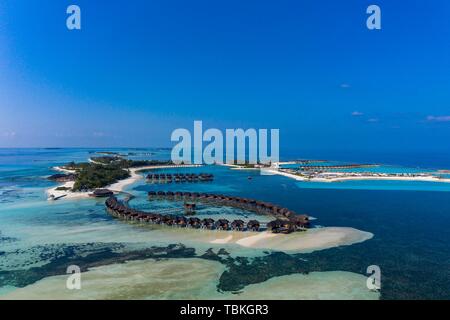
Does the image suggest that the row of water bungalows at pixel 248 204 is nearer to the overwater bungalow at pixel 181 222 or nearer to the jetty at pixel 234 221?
the jetty at pixel 234 221

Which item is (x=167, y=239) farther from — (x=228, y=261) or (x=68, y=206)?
(x=68, y=206)

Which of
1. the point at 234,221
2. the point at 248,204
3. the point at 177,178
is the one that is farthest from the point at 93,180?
the point at 234,221

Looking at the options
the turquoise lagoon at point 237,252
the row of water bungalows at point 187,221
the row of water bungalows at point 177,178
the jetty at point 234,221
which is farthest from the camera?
the row of water bungalows at point 177,178

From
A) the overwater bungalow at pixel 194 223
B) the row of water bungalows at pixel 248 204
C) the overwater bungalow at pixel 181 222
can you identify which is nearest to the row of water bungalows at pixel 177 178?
the row of water bungalows at pixel 248 204

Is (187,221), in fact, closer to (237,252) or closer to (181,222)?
(181,222)

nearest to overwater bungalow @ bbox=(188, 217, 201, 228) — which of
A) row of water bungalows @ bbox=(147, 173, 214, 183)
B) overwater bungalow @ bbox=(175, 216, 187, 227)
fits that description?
overwater bungalow @ bbox=(175, 216, 187, 227)

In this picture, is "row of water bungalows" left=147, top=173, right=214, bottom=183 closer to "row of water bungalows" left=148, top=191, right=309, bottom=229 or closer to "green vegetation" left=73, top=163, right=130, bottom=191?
"green vegetation" left=73, top=163, right=130, bottom=191

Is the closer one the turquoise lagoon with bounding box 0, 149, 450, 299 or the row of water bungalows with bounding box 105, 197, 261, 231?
the turquoise lagoon with bounding box 0, 149, 450, 299
